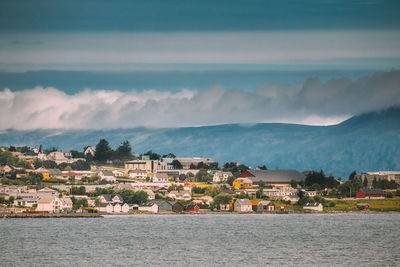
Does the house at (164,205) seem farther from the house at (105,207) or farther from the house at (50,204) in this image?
the house at (50,204)

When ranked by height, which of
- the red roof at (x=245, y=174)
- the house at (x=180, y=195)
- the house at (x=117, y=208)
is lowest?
the house at (x=117, y=208)

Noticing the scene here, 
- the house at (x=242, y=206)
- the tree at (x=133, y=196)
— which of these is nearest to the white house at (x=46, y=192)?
the tree at (x=133, y=196)

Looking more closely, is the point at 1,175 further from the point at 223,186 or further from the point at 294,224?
the point at 294,224

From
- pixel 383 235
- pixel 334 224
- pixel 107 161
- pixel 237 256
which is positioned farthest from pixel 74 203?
pixel 107 161

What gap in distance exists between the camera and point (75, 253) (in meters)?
61.4

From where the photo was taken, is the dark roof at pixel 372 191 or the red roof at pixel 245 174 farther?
the red roof at pixel 245 174

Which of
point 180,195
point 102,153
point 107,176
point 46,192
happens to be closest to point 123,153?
point 102,153

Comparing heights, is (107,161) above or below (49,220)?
above

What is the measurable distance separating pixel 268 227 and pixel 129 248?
24.6m

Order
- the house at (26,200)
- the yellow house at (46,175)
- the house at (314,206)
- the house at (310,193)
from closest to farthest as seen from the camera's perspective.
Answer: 1. the house at (26,200)
2. the house at (314,206)
3. the house at (310,193)
4. the yellow house at (46,175)

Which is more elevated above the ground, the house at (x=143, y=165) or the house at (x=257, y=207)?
the house at (x=143, y=165)

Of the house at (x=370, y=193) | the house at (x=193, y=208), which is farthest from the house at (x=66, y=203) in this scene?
the house at (x=370, y=193)

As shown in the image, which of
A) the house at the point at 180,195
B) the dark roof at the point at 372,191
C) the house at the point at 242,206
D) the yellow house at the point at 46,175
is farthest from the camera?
the yellow house at the point at 46,175

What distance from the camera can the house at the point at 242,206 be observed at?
116250mm
